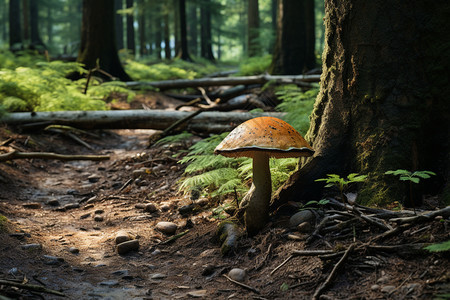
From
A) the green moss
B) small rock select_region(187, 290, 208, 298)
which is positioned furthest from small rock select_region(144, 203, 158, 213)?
small rock select_region(187, 290, 208, 298)

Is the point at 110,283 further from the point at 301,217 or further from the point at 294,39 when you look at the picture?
the point at 294,39

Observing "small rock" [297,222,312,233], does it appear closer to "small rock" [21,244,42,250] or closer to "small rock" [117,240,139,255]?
"small rock" [117,240,139,255]

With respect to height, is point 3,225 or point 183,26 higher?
point 183,26

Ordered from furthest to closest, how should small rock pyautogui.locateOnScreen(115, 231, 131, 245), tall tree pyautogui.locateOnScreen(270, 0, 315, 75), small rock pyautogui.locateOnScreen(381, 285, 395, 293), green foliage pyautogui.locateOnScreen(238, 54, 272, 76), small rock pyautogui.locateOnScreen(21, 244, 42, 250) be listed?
green foliage pyautogui.locateOnScreen(238, 54, 272, 76) → tall tree pyautogui.locateOnScreen(270, 0, 315, 75) → small rock pyautogui.locateOnScreen(115, 231, 131, 245) → small rock pyautogui.locateOnScreen(21, 244, 42, 250) → small rock pyautogui.locateOnScreen(381, 285, 395, 293)

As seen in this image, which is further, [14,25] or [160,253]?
[14,25]

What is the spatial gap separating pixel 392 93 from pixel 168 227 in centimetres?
277

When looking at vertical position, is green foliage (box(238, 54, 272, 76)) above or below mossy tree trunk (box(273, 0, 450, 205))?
above

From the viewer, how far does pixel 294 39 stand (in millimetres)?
11430

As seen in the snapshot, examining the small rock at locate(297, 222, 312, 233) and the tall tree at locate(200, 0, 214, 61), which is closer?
the small rock at locate(297, 222, 312, 233)

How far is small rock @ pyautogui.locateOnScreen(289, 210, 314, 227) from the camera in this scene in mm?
3145

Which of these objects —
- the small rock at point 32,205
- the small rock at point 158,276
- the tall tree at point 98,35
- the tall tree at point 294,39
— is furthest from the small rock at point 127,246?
the tall tree at point 98,35

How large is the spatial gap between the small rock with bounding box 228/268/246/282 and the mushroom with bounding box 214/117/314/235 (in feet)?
1.73

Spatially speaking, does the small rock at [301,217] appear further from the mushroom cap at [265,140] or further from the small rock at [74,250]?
the small rock at [74,250]

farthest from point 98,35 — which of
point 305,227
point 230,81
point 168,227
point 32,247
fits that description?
point 305,227
